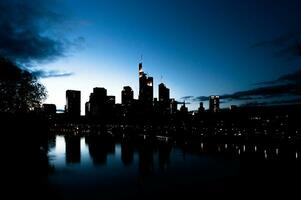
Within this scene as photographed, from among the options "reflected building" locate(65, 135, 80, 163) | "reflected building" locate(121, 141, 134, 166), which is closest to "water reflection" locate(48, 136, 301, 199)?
"reflected building" locate(121, 141, 134, 166)

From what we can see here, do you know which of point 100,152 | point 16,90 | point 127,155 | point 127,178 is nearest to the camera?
point 127,178

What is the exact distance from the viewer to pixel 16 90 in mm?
51156

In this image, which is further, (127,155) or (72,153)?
(72,153)

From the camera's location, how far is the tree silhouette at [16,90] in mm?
47812

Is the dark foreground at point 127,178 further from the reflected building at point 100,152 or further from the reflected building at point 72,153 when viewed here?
the reflected building at point 100,152

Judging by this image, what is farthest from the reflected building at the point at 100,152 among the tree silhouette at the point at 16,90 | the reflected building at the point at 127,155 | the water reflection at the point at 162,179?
the tree silhouette at the point at 16,90

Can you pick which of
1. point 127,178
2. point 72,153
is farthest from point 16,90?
point 127,178

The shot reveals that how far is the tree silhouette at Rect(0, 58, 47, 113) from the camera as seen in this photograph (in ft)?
157

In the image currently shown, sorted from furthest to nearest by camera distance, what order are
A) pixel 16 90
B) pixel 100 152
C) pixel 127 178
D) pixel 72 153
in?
pixel 100 152, pixel 72 153, pixel 16 90, pixel 127 178

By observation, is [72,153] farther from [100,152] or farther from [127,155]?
[127,155]

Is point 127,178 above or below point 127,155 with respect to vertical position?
above

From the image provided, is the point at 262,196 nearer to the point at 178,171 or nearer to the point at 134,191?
the point at 134,191

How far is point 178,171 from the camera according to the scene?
42.7 m

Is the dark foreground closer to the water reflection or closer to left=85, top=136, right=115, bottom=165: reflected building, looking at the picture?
the water reflection
